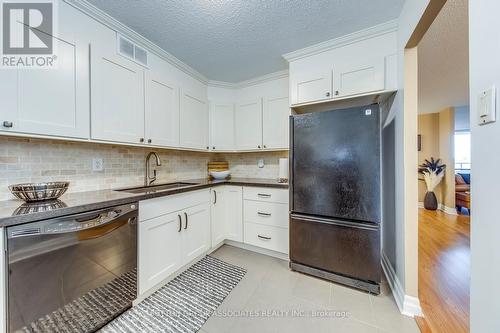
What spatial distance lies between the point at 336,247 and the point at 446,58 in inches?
104

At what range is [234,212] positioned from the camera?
253 cm

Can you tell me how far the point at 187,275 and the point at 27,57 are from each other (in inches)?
81.7

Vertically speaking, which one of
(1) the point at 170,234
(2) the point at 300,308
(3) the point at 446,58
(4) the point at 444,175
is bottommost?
(2) the point at 300,308

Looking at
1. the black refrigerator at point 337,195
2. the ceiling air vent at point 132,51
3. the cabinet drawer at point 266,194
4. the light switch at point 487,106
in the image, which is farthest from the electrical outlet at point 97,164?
the light switch at point 487,106

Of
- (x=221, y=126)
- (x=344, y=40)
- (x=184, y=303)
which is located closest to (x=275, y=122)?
(x=221, y=126)

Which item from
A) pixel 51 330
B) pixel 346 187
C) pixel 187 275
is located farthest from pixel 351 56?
pixel 51 330

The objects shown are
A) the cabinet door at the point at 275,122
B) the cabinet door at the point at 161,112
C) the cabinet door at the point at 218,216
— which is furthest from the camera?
the cabinet door at the point at 275,122

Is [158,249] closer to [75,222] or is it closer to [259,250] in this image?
[75,222]

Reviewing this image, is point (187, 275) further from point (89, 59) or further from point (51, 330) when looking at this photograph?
point (89, 59)

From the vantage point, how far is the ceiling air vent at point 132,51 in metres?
1.71

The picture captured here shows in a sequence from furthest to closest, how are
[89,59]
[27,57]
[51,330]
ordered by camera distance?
[89,59], [27,57], [51,330]

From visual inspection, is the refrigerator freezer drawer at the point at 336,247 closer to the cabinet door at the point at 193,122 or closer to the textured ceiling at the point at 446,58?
the cabinet door at the point at 193,122

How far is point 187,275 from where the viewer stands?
1966 millimetres

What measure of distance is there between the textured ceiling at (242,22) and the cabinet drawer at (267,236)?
2.00 metres
